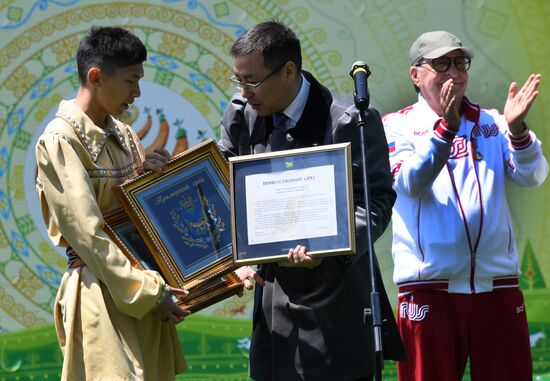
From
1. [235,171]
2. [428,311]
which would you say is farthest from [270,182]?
[428,311]

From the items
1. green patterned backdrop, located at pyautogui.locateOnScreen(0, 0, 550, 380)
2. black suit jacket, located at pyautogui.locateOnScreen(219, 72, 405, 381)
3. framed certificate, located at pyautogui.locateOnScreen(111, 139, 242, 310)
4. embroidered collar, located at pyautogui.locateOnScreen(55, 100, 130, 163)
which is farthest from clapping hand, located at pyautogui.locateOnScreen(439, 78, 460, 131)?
green patterned backdrop, located at pyautogui.locateOnScreen(0, 0, 550, 380)

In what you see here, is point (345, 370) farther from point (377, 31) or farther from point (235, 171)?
point (377, 31)

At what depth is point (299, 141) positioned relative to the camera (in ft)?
12.8

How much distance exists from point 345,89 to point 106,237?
94.0 inches

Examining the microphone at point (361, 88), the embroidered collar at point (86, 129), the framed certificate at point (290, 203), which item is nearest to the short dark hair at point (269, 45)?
the microphone at point (361, 88)

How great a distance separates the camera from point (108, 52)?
3.85 metres

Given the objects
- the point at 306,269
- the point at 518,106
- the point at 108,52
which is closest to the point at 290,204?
the point at 306,269

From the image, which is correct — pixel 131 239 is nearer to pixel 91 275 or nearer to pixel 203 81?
pixel 91 275

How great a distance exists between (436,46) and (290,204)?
1.27 metres

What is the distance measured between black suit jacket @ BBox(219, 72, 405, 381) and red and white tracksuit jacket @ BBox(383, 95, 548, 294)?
0.56m

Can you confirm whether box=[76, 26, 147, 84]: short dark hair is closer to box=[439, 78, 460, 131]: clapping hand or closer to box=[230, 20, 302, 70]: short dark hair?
box=[230, 20, 302, 70]: short dark hair

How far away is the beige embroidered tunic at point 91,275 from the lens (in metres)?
3.65

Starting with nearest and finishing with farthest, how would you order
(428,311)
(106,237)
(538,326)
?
(106,237) → (428,311) → (538,326)

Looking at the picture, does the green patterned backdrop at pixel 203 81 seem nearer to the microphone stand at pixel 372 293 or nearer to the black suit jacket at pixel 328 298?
the black suit jacket at pixel 328 298
